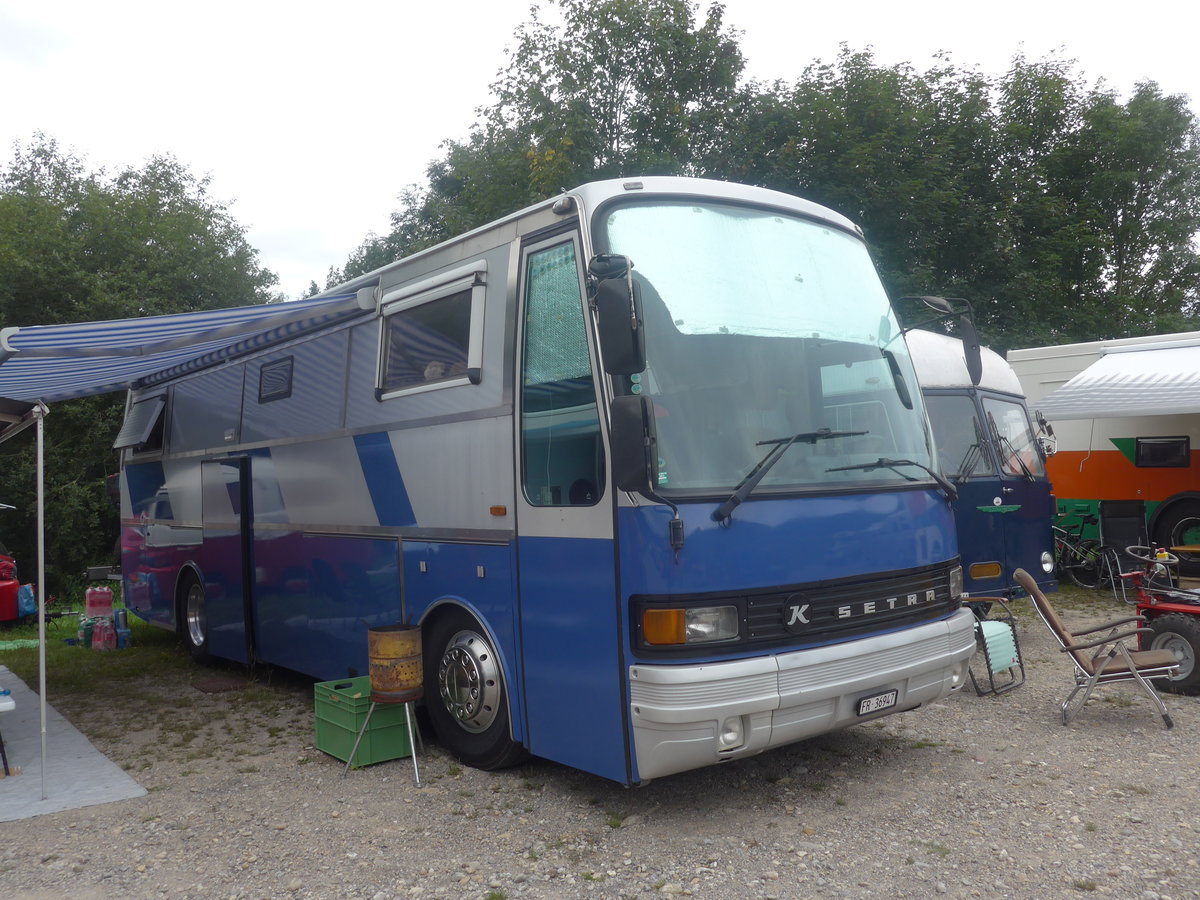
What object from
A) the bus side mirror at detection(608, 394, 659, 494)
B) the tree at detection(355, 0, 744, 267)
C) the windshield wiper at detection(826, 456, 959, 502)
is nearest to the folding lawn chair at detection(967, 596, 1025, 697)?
the windshield wiper at detection(826, 456, 959, 502)

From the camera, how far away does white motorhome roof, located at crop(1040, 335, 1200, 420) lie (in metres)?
11.3

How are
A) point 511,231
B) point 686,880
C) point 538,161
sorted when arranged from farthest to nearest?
point 538,161, point 511,231, point 686,880

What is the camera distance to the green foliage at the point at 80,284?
19656 millimetres

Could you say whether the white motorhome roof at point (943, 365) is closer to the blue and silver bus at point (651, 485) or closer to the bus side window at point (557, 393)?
the blue and silver bus at point (651, 485)

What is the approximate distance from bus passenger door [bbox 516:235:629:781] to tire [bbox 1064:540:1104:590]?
34.5ft

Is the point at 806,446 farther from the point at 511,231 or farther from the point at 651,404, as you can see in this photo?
the point at 511,231

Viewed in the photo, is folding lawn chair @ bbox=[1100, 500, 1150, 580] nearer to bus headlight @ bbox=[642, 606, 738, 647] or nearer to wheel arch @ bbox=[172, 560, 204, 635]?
bus headlight @ bbox=[642, 606, 738, 647]

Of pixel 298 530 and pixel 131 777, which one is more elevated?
pixel 298 530

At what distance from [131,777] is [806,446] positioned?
446 centimetres

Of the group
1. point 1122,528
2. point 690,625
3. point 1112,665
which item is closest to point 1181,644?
point 1112,665

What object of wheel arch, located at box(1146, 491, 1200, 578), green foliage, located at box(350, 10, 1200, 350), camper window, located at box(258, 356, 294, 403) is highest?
green foliage, located at box(350, 10, 1200, 350)

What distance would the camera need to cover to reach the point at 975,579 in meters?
8.98

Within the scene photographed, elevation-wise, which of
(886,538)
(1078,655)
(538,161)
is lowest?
(1078,655)

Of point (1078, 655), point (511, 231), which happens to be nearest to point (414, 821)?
point (511, 231)
